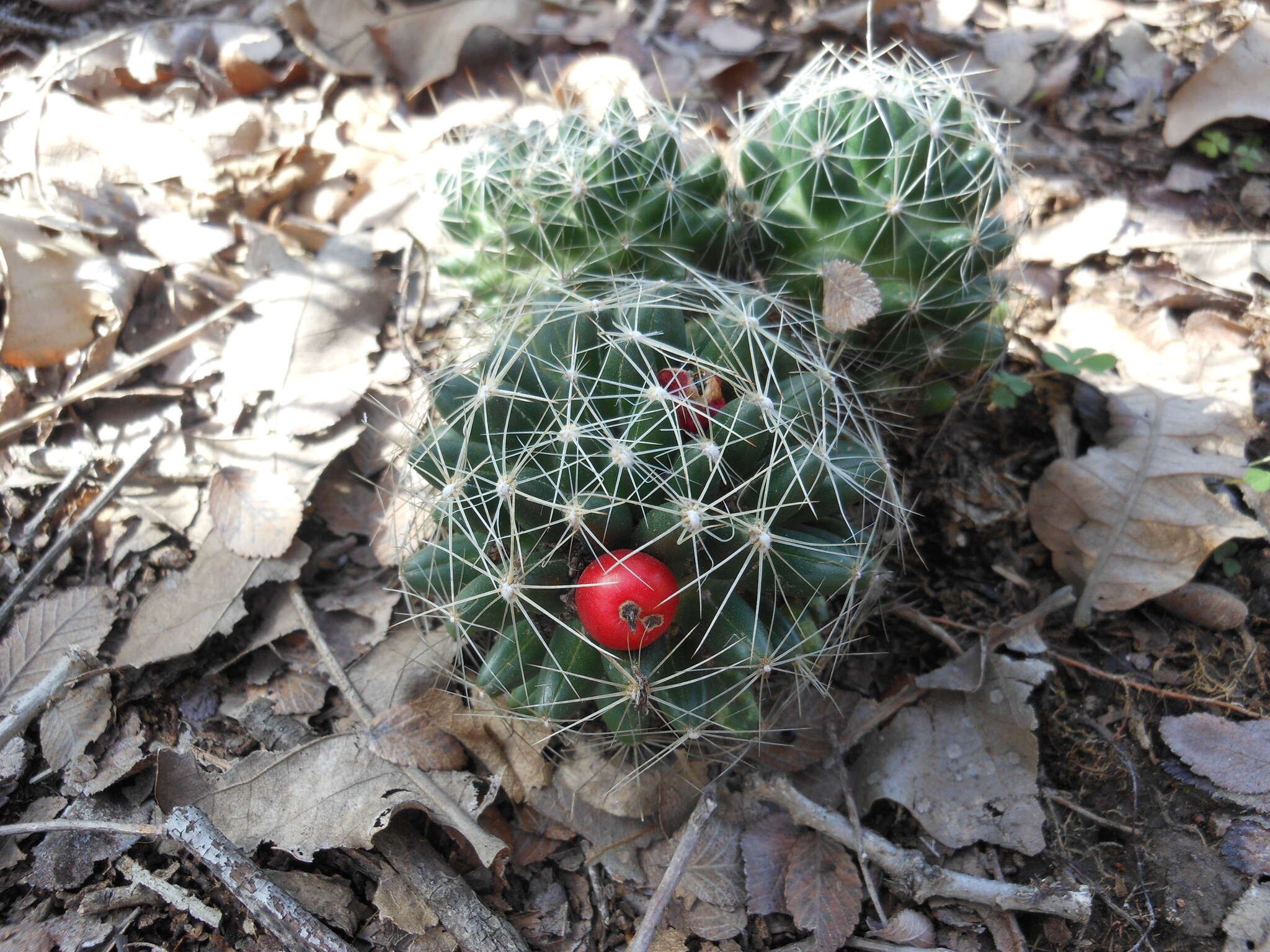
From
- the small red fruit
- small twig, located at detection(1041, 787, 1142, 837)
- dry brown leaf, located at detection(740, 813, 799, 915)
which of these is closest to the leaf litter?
dry brown leaf, located at detection(740, 813, 799, 915)

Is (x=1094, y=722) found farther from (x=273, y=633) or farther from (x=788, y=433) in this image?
(x=273, y=633)

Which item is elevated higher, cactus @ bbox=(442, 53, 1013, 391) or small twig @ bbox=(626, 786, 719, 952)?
cactus @ bbox=(442, 53, 1013, 391)

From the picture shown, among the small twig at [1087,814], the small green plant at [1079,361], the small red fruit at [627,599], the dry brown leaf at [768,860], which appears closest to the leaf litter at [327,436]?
the dry brown leaf at [768,860]

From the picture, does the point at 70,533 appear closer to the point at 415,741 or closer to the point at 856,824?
the point at 415,741

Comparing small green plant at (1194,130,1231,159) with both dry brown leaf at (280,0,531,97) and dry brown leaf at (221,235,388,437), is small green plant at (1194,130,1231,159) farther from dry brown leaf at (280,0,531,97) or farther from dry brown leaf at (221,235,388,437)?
dry brown leaf at (221,235,388,437)

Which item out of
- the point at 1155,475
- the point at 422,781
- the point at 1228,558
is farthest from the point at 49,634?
the point at 1228,558

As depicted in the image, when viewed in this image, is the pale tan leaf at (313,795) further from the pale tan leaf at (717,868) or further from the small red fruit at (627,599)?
the small red fruit at (627,599)

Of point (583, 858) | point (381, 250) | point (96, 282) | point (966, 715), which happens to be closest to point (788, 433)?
point (966, 715)
